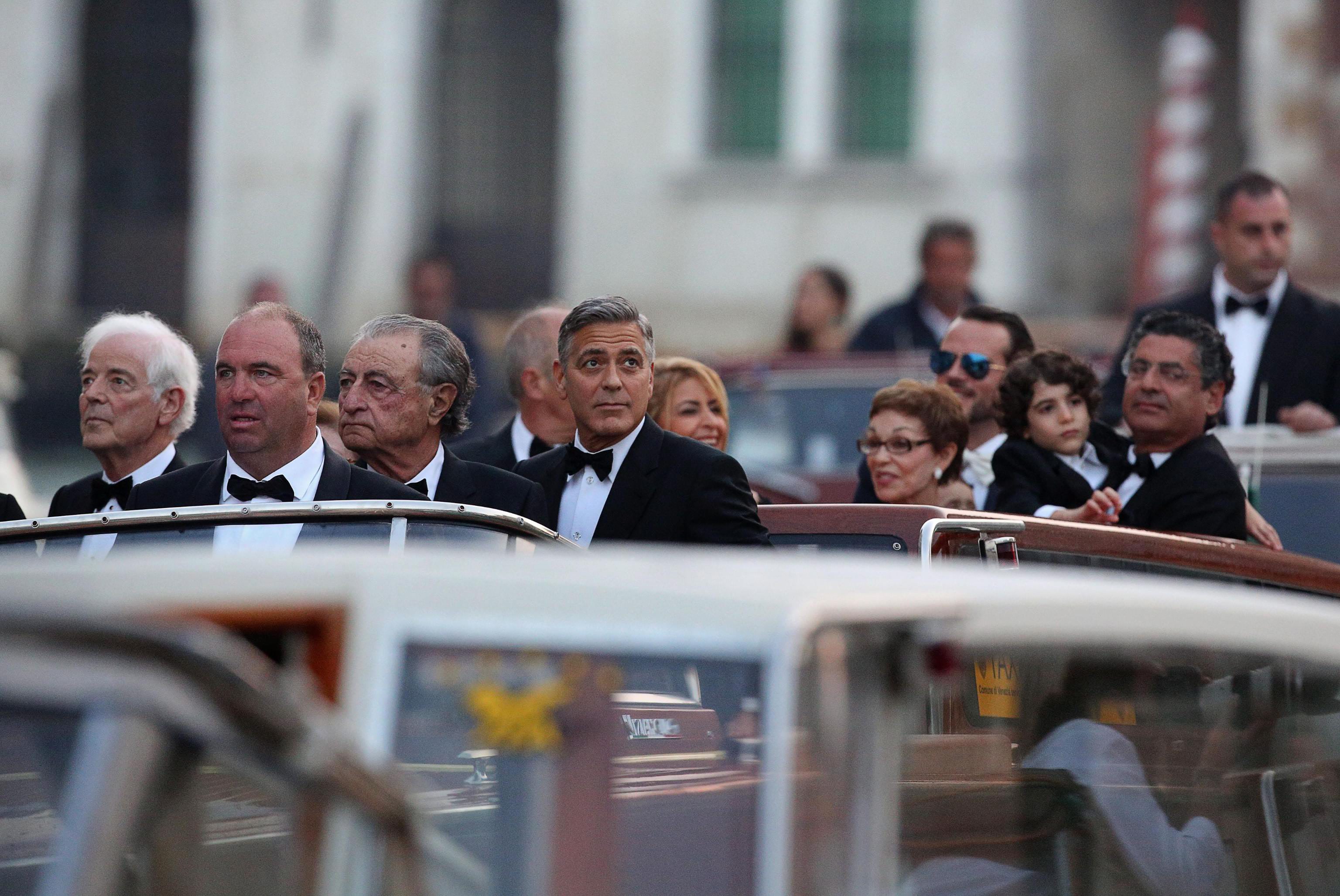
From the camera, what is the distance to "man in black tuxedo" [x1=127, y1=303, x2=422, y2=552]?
4.77 m

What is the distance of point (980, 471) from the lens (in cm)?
640

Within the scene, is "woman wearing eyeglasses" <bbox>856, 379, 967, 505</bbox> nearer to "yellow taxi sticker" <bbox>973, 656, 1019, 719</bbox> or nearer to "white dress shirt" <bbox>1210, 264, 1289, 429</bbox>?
"white dress shirt" <bbox>1210, 264, 1289, 429</bbox>

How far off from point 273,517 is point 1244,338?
15.6 ft

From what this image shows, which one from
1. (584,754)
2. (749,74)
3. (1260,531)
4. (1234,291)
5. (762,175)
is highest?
(749,74)

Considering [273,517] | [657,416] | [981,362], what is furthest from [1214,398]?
[273,517]

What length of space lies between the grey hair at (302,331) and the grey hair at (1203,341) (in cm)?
255

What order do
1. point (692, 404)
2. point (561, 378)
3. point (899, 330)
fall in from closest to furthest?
point (561, 378) → point (692, 404) → point (899, 330)

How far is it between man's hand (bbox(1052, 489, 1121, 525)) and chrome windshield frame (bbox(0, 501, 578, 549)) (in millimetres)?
2226

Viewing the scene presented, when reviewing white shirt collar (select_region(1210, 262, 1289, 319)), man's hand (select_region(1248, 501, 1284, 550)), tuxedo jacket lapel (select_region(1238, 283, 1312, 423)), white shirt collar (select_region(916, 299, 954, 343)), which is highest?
white shirt collar (select_region(916, 299, 954, 343))

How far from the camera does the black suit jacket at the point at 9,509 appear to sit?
538 cm

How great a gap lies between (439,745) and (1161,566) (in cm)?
293

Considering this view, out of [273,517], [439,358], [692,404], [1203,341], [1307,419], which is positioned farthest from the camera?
[1307,419]

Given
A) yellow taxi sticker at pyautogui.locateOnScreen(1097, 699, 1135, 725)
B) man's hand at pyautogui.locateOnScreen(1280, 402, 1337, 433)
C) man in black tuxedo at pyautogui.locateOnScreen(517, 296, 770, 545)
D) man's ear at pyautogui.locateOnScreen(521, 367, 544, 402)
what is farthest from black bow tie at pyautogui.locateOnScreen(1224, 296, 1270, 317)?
yellow taxi sticker at pyautogui.locateOnScreen(1097, 699, 1135, 725)

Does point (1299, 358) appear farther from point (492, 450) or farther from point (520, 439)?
point (492, 450)
